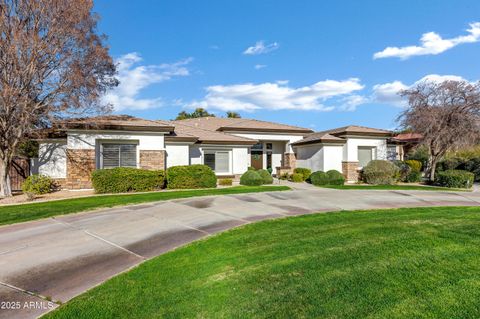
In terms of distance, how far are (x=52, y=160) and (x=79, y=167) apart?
200 cm

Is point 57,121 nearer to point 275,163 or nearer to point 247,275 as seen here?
point 247,275

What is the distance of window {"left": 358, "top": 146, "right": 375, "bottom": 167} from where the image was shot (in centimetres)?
2344

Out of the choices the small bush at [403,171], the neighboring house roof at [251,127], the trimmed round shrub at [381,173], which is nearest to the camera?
the trimmed round shrub at [381,173]

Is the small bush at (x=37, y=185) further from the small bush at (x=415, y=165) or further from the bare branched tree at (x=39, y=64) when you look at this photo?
the small bush at (x=415, y=165)

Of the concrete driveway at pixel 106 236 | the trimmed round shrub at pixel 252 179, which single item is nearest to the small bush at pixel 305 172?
the trimmed round shrub at pixel 252 179

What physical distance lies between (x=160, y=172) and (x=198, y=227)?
33.2ft

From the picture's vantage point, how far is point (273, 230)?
23.7 feet

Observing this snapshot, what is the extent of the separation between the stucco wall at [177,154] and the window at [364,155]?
14.1 metres

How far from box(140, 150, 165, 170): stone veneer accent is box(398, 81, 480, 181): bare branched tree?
1896 cm

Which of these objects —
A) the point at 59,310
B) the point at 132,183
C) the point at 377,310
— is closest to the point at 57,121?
the point at 132,183

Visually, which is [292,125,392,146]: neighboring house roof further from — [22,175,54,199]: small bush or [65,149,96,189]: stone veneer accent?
[22,175,54,199]: small bush

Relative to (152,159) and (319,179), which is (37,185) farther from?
(319,179)

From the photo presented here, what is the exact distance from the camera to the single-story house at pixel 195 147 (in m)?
17.2

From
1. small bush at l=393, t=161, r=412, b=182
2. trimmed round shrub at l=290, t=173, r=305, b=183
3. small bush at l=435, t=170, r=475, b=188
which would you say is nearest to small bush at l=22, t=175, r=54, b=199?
trimmed round shrub at l=290, t=173, r=305, b=183
